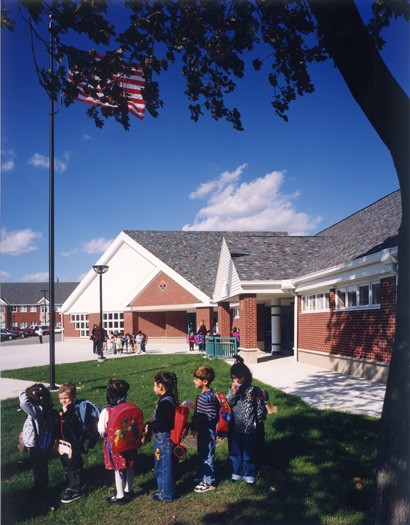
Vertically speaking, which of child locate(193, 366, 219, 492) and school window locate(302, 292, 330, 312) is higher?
school window locate(302, 292, 330, 312)

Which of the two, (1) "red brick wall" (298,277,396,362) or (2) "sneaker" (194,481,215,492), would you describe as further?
(1) "red brick wall" (298,277,396,362)

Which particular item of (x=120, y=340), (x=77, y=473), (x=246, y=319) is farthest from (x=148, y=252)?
(x=77, y=473)

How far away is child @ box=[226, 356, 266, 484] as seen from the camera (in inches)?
196

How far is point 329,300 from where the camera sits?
46.3ft

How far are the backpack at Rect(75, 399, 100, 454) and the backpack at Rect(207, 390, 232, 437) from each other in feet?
4.04

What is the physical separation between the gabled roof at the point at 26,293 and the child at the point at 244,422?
75739 mm

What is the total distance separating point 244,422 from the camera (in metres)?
4.96

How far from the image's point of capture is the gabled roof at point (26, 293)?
252 feet

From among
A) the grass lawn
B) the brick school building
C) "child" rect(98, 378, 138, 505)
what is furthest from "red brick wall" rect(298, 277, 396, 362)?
"child" rect(98, 378, 138, 505)

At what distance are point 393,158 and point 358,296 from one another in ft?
30.1

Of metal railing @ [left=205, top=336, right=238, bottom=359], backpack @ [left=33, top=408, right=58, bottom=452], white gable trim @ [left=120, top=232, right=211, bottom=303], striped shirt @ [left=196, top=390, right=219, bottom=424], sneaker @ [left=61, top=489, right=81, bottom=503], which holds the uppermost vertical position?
white gable trim @ [left=120, top=232, right=211, bottom=303]

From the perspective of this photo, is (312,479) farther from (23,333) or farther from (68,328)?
(23,333)

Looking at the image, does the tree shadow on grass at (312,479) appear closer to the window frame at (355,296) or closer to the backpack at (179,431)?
the backpack at (179,431)

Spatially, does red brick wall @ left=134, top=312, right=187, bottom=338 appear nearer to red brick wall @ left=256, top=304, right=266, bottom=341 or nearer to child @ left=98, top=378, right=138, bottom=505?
red brick wall @ left=256, top=304, right=266, bottom=341
